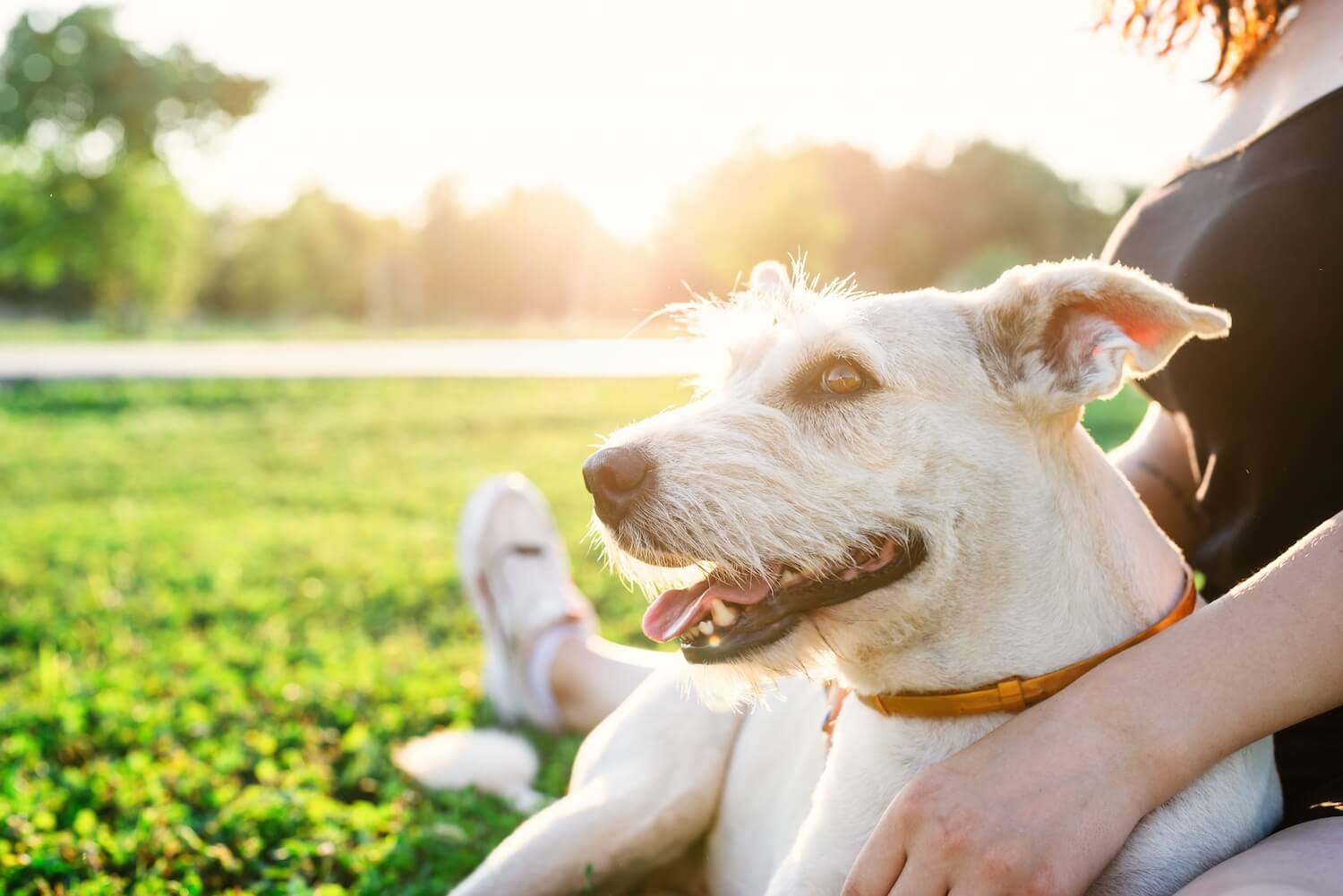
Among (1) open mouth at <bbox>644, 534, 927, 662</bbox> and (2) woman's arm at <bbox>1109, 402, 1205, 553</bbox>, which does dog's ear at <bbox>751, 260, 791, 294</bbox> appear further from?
(2) woman's arm at <bbox>1109, 402, 1205, 553</bbox>

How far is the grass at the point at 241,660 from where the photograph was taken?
3836 mm

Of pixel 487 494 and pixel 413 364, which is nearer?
pixel 487 494

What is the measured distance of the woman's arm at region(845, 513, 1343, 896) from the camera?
209cm

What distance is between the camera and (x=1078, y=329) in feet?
8.56

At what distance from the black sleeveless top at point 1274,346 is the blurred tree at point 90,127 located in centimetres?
2979

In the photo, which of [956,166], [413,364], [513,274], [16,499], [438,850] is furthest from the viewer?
[513,274]

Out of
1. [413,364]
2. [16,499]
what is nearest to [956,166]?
[413,364]

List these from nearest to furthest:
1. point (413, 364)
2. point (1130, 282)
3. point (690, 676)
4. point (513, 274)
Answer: point (1130, 282), point (690, 676), point (413, 364), point (513, 274)

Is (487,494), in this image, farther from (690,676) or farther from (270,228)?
(270,228)

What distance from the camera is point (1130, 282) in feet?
7.66

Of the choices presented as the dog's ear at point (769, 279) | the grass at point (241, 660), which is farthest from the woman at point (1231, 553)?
the grass at point (241, 660)

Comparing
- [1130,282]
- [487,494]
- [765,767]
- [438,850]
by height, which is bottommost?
[438,850]

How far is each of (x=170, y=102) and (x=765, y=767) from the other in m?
32.9

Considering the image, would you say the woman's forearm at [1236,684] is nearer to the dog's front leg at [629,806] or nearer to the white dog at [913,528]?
the white dog at [913,528]
